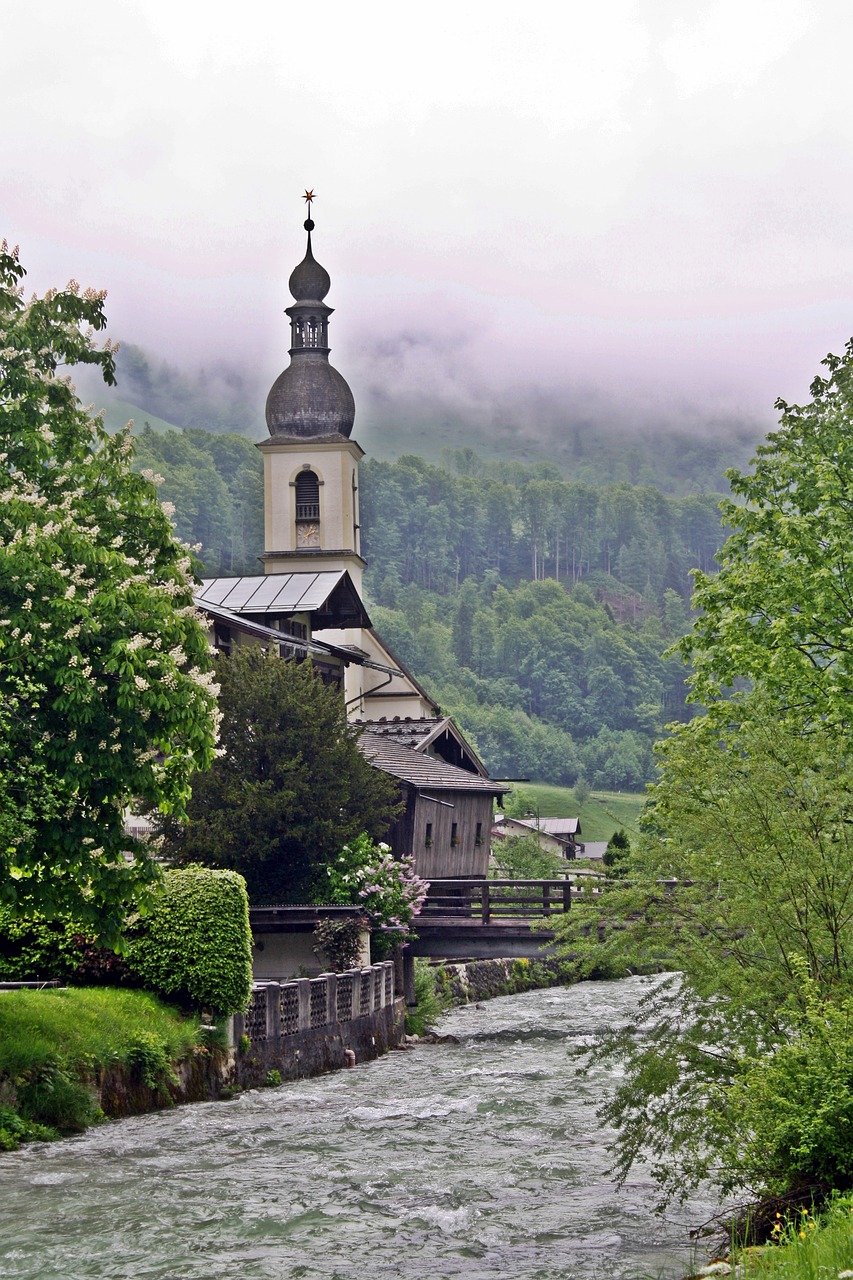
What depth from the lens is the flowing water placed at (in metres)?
14.0

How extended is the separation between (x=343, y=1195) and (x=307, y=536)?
59359 mm

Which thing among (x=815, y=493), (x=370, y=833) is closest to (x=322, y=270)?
(x=370, y=833)

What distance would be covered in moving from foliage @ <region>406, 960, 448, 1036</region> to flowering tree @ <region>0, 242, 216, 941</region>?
17.5 meters

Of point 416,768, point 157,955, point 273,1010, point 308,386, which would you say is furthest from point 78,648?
point 308,386

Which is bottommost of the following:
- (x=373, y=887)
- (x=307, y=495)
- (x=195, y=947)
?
(x=195, y=947)

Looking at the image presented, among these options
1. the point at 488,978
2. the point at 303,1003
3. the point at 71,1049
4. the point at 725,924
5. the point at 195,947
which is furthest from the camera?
the point at 488,978

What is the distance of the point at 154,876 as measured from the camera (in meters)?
19.3

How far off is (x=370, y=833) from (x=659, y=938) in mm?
23422

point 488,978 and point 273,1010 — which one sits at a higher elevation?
point 273,1010

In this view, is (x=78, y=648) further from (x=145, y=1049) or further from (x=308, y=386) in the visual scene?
(x=308, y=386)

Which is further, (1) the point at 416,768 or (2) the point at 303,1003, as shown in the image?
(1) the point at 416,768

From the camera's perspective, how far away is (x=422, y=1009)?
37719 mm

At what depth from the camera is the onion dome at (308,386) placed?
76.1 m

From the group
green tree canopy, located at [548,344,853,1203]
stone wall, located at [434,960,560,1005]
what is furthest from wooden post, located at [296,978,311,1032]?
stone wall, located at [434,960,560,1005]
